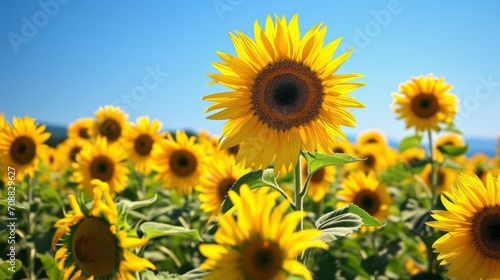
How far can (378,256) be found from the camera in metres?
4.68

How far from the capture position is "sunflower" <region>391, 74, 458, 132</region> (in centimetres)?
594

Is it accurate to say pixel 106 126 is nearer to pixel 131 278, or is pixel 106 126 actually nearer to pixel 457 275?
pixel 131 278

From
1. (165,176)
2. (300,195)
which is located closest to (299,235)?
(300,195)

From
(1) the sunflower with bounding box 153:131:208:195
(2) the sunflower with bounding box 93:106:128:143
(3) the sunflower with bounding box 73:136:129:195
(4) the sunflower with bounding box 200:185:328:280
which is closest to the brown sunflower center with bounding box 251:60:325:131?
(4) the sunflower with bounding box 200:185:328:280

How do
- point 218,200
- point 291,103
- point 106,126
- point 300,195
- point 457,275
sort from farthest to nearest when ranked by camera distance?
point 106,126, point 218,200, point 291,103, point 457,275, point 300,195

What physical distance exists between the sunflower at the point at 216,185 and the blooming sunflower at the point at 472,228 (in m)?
2.23

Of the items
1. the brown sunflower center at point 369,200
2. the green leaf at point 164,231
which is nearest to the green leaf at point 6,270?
the green leaf at point 164,231

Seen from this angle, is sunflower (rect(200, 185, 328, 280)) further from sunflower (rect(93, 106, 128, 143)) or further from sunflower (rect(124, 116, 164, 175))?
sunflower (rect(93, 106, 128, 143))

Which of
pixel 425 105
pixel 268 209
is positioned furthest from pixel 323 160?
pixel 425 105

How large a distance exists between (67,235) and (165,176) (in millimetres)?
3308

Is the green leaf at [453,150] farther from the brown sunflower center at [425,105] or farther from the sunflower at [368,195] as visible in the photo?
the sunflower at [368,195]

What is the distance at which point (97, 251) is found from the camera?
101 inches

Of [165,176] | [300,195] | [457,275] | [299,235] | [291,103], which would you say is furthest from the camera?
[165,176]

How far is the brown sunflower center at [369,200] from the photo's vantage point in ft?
19.1
